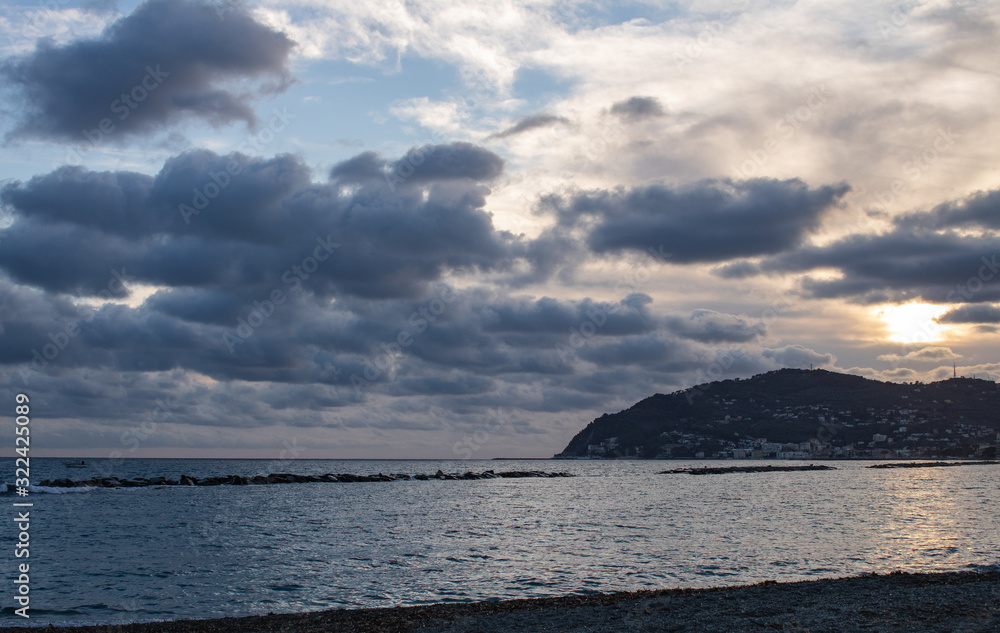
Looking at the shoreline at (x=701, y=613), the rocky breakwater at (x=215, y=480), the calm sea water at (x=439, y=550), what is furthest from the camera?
the rocky breakwater at (x=215, y=480)

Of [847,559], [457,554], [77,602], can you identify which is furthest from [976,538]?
[77,602]

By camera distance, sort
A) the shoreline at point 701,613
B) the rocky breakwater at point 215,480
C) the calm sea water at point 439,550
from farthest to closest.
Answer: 1. the rocky breakwater at point 215,480
2. the calm sea water at point 439,550
3. the shoreline at point 701,613

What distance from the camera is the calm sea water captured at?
82.5 ft

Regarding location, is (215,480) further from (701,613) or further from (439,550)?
(701,613)

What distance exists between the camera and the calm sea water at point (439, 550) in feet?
82.5

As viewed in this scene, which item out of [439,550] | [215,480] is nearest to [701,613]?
[439,550]

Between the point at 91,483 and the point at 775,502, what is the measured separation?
3366 inches

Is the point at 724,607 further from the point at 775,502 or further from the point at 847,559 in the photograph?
the point at 775,502

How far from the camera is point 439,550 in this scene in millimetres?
36188

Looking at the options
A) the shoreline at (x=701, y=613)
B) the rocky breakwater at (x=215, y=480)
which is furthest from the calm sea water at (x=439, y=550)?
the rocky breakwater at (x=215, y=480)

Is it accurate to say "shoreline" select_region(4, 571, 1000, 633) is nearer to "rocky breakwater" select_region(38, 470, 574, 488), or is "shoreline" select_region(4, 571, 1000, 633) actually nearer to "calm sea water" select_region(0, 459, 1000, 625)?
"calm sea water" select_region(0, 459, 1000, 625)

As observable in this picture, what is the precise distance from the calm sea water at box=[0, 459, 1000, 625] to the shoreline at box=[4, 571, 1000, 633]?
323 cm

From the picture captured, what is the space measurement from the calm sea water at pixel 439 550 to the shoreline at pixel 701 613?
10.6 ft

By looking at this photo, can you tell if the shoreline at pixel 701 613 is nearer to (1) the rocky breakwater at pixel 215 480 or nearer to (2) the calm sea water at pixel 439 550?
(2) the calm sea water at pixel 439 550
